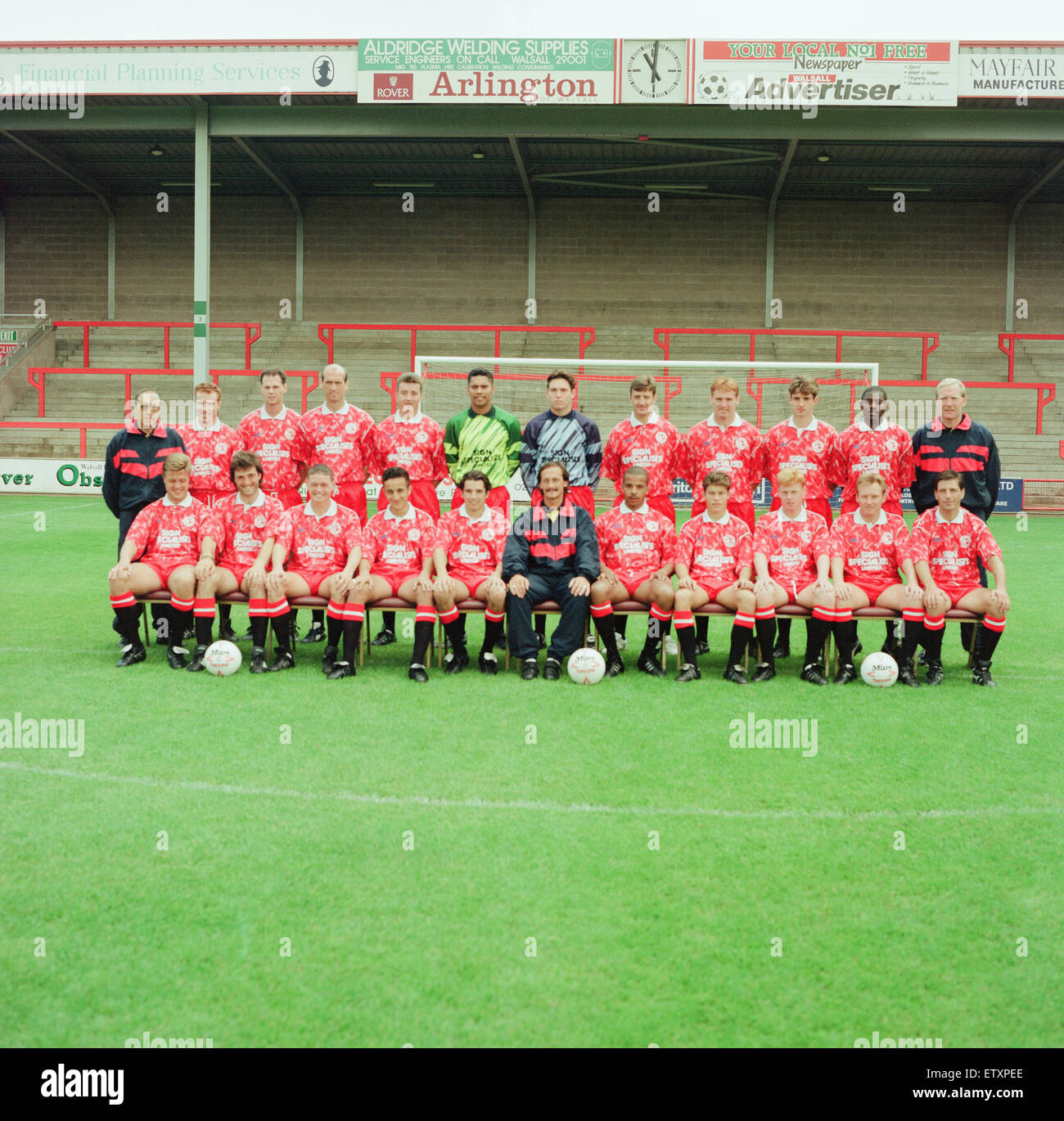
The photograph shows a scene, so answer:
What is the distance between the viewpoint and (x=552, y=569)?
21.2ft

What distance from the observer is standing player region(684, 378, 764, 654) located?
7.07 metres

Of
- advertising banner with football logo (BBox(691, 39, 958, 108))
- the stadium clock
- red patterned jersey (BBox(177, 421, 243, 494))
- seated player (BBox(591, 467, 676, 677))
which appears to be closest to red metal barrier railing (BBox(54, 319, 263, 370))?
the stadium clock

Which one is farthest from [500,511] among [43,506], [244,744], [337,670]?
[43,506]

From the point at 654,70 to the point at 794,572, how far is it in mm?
12630

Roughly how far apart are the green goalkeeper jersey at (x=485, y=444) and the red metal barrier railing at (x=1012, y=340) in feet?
56.5

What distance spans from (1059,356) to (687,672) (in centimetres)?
1964

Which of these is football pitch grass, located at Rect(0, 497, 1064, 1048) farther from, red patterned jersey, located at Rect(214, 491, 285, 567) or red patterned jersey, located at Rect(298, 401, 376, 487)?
red patterned jersey, located at Rect(298, 401, 376, 487)

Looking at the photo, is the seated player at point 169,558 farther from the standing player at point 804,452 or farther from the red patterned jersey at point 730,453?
the standing player at point 804,452

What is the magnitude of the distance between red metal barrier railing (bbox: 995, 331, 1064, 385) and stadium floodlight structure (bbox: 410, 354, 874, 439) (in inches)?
237

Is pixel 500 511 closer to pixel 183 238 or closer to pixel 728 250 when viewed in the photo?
pixel 728 250

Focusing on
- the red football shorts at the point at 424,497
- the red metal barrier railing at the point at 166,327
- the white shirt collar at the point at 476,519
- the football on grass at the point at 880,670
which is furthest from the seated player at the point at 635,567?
the red metal barrier railing at the point at 166,327

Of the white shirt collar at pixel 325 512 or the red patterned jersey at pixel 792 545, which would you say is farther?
the white shirt collar at pixel 325 512

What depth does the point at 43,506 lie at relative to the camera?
15.9 metres

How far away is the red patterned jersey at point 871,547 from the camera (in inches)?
256
